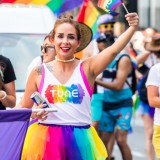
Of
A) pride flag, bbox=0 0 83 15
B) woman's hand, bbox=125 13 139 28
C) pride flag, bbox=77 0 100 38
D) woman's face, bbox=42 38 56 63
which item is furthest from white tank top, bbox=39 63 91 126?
pride flag, bbox=77 0 100 38

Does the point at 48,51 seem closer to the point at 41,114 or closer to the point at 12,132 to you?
the point at 12,132

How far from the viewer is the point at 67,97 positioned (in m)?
6.07

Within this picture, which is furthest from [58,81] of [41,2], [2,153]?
[41,2]

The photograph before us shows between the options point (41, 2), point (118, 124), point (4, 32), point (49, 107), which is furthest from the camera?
point (118, 124)

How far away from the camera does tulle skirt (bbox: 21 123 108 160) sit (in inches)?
239

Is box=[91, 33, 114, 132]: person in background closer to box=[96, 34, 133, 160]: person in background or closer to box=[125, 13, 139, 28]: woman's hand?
box=[96, 34, 133, 160]: person in background

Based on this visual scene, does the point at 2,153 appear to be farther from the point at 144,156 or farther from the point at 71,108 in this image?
the point at 144,156

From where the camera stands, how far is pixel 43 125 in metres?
6.14

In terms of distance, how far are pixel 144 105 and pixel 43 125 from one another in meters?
4.89

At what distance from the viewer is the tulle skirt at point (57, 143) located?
6.06m

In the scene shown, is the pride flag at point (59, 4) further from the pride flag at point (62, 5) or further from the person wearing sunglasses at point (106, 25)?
the person wearing sunglasses at point (106, 25)

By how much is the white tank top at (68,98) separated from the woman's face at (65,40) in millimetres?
205

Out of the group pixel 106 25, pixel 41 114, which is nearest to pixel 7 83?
pixel 41 114

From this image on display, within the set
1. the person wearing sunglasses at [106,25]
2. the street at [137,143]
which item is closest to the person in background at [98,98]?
the person wearing sunglasses at [106,25]
